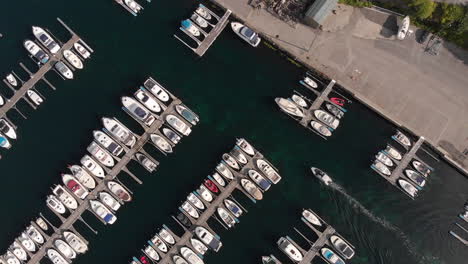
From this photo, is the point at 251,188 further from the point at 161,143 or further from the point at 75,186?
the point at 75,186

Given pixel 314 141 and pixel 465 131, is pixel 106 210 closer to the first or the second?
pixel 314 141

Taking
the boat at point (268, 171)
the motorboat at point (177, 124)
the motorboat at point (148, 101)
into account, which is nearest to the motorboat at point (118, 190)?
the motorboat at point (177, 124)

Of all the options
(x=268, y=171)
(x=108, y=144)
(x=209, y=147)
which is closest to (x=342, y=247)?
(x=268, y=171)

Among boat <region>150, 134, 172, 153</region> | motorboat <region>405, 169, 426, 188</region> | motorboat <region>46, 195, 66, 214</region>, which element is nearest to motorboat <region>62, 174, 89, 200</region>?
motorboat <region>46, 195, 66, 214</region>

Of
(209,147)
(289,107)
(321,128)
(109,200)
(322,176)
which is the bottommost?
(109,200)

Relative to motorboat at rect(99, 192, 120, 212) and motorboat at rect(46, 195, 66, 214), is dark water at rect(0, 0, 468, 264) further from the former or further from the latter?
motorboat at rect(46, 195, 66, 214)

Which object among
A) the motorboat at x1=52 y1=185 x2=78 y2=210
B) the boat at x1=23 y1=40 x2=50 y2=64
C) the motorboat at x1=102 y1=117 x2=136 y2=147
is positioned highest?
the boat at x1=23 y1=40 x2=50 y2=64

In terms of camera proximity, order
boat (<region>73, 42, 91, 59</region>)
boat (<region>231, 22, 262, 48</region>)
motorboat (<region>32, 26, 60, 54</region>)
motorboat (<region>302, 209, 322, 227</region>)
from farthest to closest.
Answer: boat (<region>73, 42, 91, 59</region>) < motorboat (<region>32, 26, 60, 54</region>) < boat (<region>231, 22, 262, 48</region>) < motorboat (<region>302, 209, 322, 227</region>)

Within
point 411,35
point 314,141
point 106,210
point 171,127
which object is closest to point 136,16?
point 171,127
